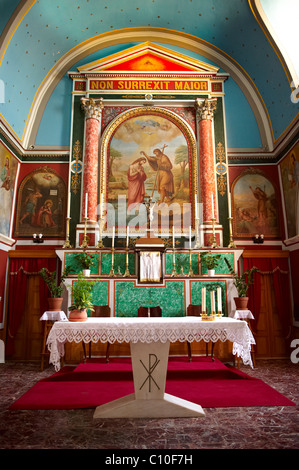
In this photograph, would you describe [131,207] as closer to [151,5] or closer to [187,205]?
[187,205]

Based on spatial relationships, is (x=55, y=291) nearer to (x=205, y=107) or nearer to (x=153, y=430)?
(x=153, y=430)

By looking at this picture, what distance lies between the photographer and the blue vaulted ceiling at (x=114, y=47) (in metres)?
8.83

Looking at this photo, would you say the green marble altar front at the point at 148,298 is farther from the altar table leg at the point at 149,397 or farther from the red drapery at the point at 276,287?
the altar table leg at the point at 149,397

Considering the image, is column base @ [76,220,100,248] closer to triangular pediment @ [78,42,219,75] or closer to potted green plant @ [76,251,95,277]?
potted green plant @ [76,251,95,277]

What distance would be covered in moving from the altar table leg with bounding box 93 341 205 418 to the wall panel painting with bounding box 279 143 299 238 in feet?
20.0

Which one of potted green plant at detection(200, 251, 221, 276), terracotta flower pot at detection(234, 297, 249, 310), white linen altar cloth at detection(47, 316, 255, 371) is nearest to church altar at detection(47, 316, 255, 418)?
white linen altar cloth at detection(47, 316, 255, 371)

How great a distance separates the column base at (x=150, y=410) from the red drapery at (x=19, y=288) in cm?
557

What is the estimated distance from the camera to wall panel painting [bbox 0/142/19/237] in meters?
8.86

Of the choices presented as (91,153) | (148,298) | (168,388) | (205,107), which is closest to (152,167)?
(91,153)

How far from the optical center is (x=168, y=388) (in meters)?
5.22

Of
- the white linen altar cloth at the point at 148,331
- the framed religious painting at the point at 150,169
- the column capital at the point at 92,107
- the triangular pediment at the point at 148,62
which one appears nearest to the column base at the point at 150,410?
the white linen altar cloth at the point at 148,331

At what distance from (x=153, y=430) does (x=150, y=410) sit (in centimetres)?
45

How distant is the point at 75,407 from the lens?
4441 millimetres
